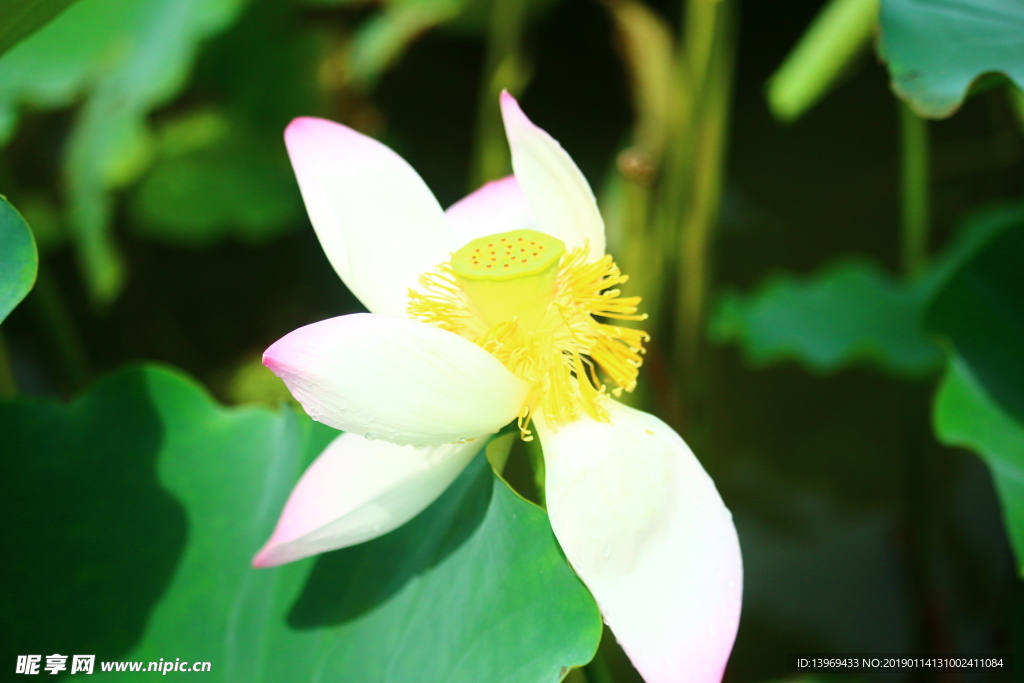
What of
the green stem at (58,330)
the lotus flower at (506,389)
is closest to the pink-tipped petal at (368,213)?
the lotus flower at (506,389)

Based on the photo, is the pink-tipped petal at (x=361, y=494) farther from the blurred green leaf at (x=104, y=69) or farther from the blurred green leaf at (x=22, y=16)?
the blurred green leaf at (x=104, y=69)

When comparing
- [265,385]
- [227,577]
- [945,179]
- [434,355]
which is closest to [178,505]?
[227,577]

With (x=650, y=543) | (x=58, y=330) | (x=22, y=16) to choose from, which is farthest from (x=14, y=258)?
(x=58, y=330)

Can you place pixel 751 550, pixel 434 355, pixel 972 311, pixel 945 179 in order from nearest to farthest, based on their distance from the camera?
pixel 434 355, pixel 972 311, pixel 751 550, pixel 945 179

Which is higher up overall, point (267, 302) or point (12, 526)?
point (12, 526)

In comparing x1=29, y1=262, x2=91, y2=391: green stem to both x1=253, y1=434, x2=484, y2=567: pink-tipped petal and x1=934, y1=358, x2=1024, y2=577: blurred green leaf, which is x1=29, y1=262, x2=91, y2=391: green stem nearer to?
x1=253, y1=434, x2=484, y2=567: pink-tipped petal

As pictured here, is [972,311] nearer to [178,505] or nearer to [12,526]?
[178,505]

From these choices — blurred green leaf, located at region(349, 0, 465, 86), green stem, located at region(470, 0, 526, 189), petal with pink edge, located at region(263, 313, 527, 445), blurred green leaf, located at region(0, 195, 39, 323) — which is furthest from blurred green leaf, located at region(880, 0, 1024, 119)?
blurred green leaf, located at region(349, 0, 465, 86)
